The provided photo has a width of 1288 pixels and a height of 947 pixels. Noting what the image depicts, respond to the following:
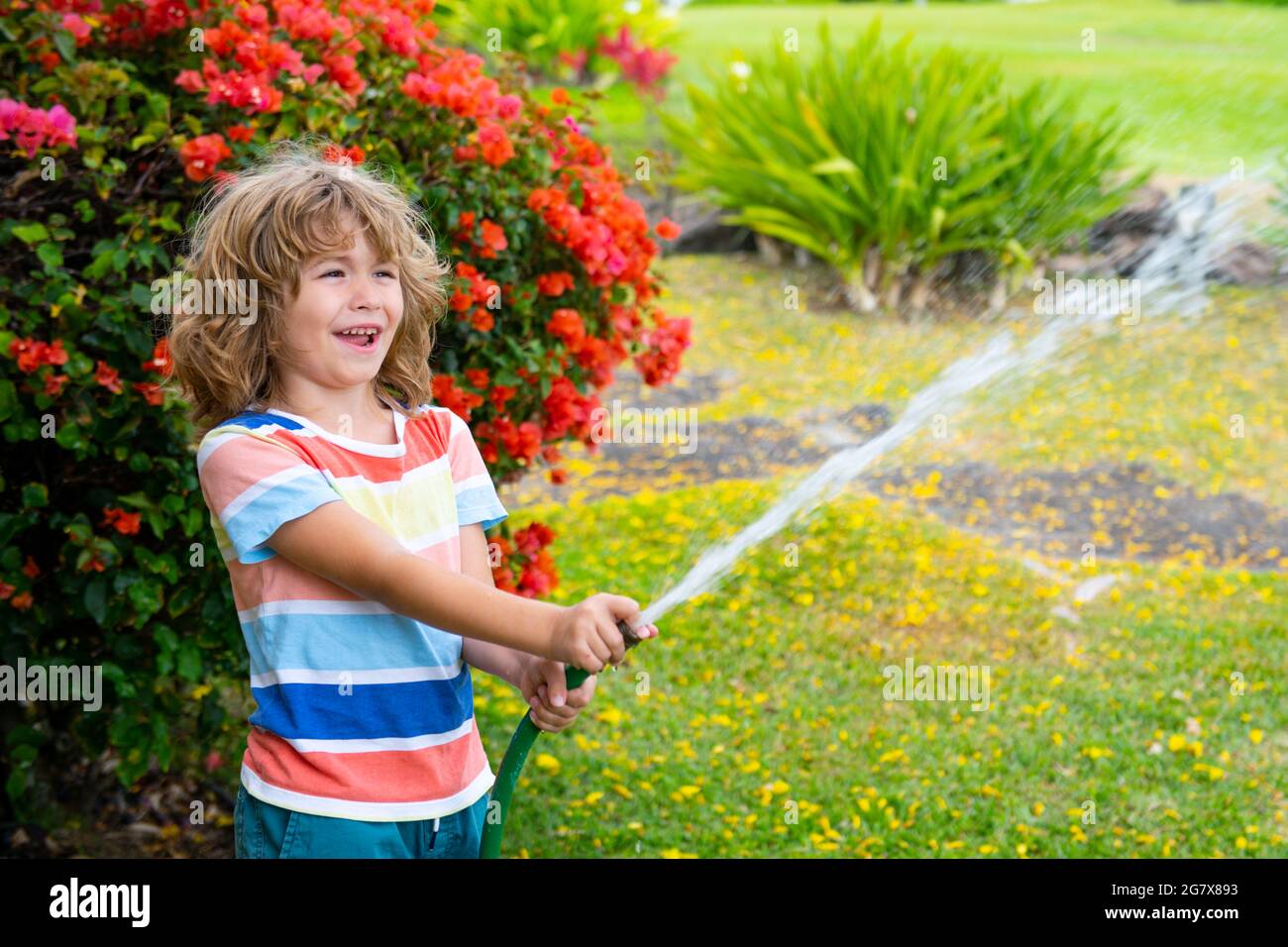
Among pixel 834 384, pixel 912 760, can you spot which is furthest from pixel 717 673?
pixel 834 384

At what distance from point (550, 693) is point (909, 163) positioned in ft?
25.7

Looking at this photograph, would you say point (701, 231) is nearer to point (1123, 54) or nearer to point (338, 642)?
point (1123, 54)

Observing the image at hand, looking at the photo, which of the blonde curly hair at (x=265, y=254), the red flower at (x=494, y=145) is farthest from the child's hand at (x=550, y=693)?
the red flower at (x=494, y=145)

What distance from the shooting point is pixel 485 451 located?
12.0 ft

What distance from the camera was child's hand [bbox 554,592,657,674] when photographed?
1659 mm

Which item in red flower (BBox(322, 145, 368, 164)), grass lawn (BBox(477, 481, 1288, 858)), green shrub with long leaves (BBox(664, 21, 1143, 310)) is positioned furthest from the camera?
green shrub with long leaves (BBox(664, 21, 1143, 310))

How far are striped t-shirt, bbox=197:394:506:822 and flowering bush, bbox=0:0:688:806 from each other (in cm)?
111

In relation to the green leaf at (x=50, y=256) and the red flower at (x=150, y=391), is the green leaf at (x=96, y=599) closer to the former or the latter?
the red flower at (x=150, y=391)

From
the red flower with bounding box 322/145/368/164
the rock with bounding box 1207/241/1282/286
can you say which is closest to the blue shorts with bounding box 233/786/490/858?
the red flower with bounding box 322/145/368/164

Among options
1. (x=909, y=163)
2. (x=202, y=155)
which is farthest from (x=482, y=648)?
(x=909, y=163)

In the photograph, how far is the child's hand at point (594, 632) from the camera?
5.44ft

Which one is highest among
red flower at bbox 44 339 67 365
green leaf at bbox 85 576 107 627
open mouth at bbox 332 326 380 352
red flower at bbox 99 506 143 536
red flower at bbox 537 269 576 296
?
open mouth at bbox 332 326 380 352

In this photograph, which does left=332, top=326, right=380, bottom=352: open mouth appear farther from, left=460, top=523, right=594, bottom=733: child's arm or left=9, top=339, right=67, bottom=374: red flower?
left=9, top=339, right=67, bottom=374: red flower
